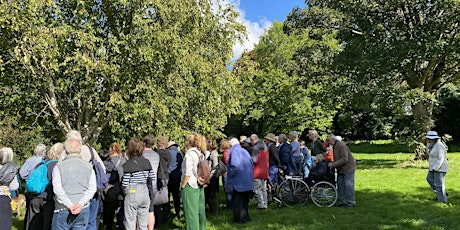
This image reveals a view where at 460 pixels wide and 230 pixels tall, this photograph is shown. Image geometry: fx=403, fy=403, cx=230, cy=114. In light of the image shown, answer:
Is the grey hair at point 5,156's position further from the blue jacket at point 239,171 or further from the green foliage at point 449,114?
the green foliage at point 449,114

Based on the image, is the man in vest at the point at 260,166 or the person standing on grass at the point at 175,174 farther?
the man in vest at the point at 260,166

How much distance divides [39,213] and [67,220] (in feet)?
5.53

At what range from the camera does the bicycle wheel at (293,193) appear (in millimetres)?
9375

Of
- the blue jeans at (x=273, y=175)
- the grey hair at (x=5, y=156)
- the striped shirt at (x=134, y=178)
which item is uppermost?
the grey hair at (x=5, y=156)

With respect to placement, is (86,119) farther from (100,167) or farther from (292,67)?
(292,67)

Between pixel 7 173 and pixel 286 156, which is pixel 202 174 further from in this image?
pixel 286 156

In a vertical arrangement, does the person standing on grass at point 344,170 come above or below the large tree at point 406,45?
below

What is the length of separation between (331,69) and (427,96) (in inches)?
181

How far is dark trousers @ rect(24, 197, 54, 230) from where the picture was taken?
5699 millimetres

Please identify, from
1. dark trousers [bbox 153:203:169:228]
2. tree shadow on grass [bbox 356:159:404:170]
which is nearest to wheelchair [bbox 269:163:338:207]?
dark trousers [bbox 153:203:169:228]

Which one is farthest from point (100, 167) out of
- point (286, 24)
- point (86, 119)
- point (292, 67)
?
point (292, 67)

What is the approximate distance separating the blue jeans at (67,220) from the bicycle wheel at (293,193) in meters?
5.39

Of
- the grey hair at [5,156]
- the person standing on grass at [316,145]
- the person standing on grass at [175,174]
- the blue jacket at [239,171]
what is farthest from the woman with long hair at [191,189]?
the person standing on grass at [316,145]

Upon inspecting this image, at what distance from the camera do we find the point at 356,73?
1772cm
